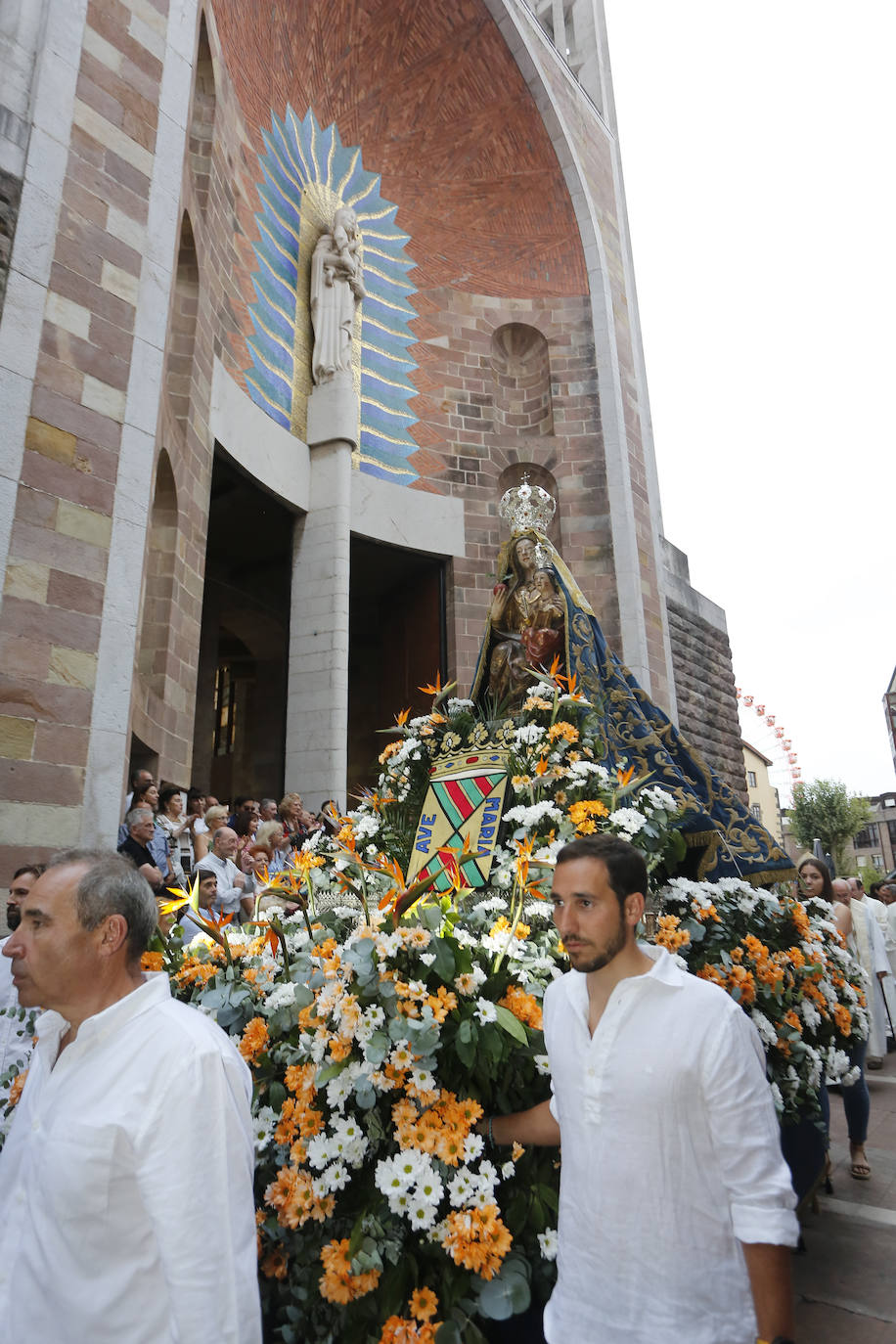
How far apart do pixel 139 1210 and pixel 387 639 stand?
13.7 m

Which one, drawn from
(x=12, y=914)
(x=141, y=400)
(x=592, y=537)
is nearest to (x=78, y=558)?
(x=141, y=400)

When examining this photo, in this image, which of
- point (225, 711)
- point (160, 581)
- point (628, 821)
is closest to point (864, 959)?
point (628, 821)

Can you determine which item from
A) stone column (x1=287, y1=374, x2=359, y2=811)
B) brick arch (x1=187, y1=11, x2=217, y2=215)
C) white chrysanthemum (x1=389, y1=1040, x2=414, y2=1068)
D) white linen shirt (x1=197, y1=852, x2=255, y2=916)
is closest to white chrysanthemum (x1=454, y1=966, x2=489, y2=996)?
white chrysanthemum (x1=389, y1=1040, x2=414, y2=1068)

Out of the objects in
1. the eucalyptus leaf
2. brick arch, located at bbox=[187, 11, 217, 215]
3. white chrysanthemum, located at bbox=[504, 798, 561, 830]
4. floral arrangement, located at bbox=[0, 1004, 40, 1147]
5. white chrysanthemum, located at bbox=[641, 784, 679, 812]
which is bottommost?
floral arrangement, located at bbox=[0, 1004, 40, 1147]

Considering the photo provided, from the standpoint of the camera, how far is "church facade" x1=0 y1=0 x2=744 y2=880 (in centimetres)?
587

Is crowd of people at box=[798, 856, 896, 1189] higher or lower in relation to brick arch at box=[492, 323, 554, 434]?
lower

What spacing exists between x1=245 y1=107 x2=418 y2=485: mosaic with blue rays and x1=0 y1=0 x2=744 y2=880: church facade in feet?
0.17

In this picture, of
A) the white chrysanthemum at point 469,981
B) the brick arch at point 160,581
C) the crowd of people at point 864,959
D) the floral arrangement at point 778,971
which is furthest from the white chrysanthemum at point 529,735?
the brick arch at point 160,581

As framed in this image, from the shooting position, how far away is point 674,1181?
154cm

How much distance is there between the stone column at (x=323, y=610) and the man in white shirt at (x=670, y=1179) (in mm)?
8966

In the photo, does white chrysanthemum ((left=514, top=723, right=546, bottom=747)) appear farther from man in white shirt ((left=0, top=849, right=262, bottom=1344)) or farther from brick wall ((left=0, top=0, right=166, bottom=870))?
brick wall ((left=0, top=0, right=166, bottom=870))

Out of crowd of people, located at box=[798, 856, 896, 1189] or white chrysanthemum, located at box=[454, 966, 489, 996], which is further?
crowd of people, located at box=[798, 856, 896, 1189]

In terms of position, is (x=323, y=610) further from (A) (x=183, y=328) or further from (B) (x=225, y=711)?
(B) (x=225, y=711)

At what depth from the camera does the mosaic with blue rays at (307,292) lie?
463 inches
